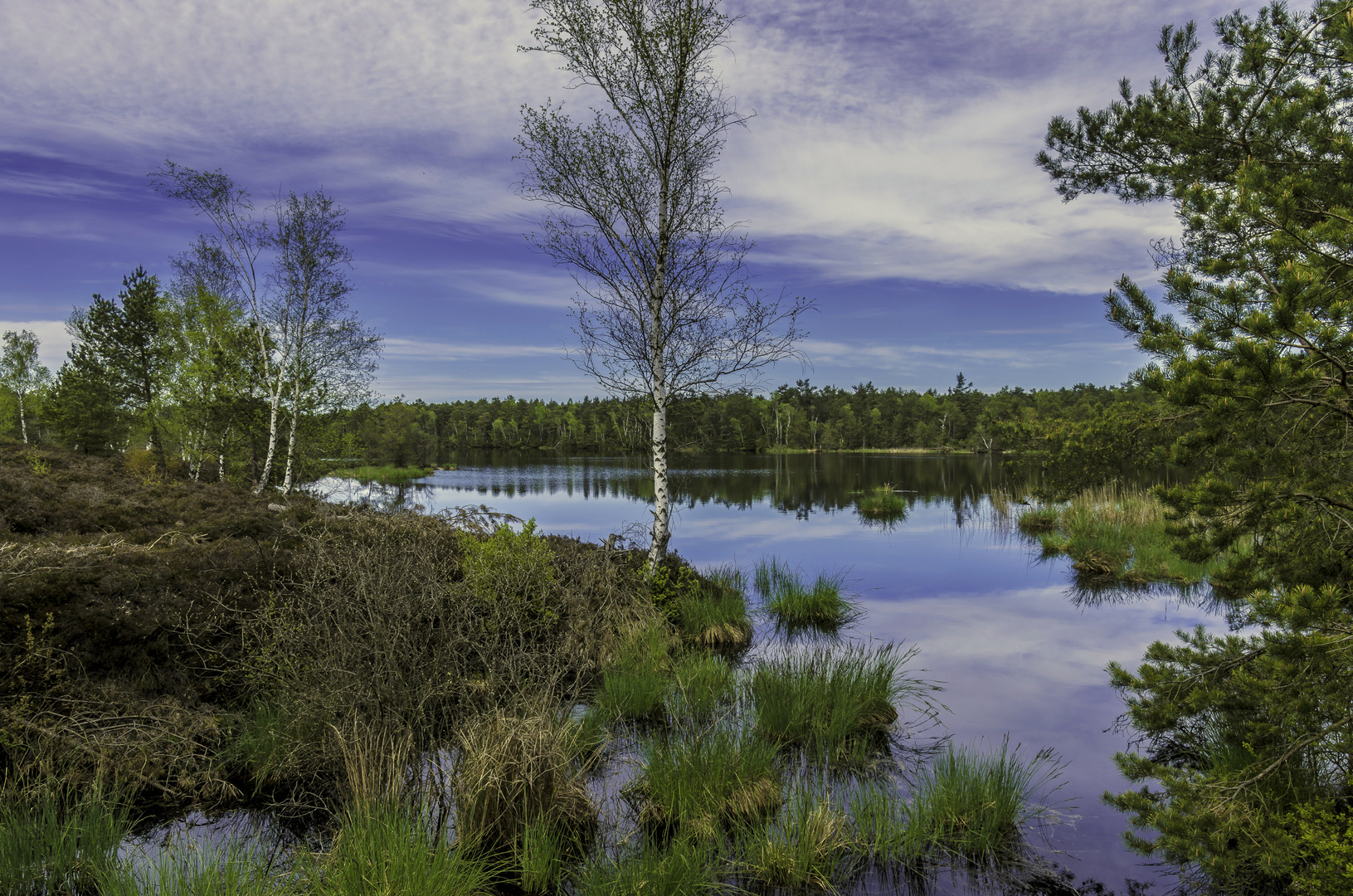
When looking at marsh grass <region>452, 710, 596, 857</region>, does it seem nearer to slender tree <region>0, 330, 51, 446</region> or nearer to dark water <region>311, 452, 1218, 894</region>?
dark water <region>311, 452, 1218, 894</region>

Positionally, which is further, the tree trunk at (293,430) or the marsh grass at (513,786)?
the tree trunk at (293,430)

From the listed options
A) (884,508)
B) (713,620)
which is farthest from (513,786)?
(884,508)

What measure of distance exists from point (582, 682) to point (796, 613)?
5.39 metres

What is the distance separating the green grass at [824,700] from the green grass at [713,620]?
256 centimetres

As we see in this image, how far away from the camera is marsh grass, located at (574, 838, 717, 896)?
4.27 meters

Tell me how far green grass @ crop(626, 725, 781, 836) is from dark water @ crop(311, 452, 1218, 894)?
7.87ft

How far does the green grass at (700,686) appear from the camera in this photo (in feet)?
25.5

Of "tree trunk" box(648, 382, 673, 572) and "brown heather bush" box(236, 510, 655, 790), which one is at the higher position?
"tree trunk" box(648, 382, 673, 572)

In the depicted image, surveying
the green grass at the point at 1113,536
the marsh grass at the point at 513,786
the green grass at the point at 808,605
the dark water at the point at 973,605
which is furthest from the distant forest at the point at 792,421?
the marsh grass at the point at 513,786

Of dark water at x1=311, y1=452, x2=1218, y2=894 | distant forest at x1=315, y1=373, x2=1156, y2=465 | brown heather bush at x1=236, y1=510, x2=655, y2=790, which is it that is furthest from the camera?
distant forest at x1=315, y1=373, x2=1156, y2=465

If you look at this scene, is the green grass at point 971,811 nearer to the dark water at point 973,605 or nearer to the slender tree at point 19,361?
the dark water at point 973,605

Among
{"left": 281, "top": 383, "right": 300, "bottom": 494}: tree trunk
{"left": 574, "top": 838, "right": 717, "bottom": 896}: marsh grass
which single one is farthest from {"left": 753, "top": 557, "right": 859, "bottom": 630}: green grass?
{"left": 281, "top": 383, "right": 300, "bottom": 494}: tree trunk

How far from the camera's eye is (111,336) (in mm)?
32438

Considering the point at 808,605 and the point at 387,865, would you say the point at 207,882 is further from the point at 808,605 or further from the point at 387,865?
the point at 808,605
